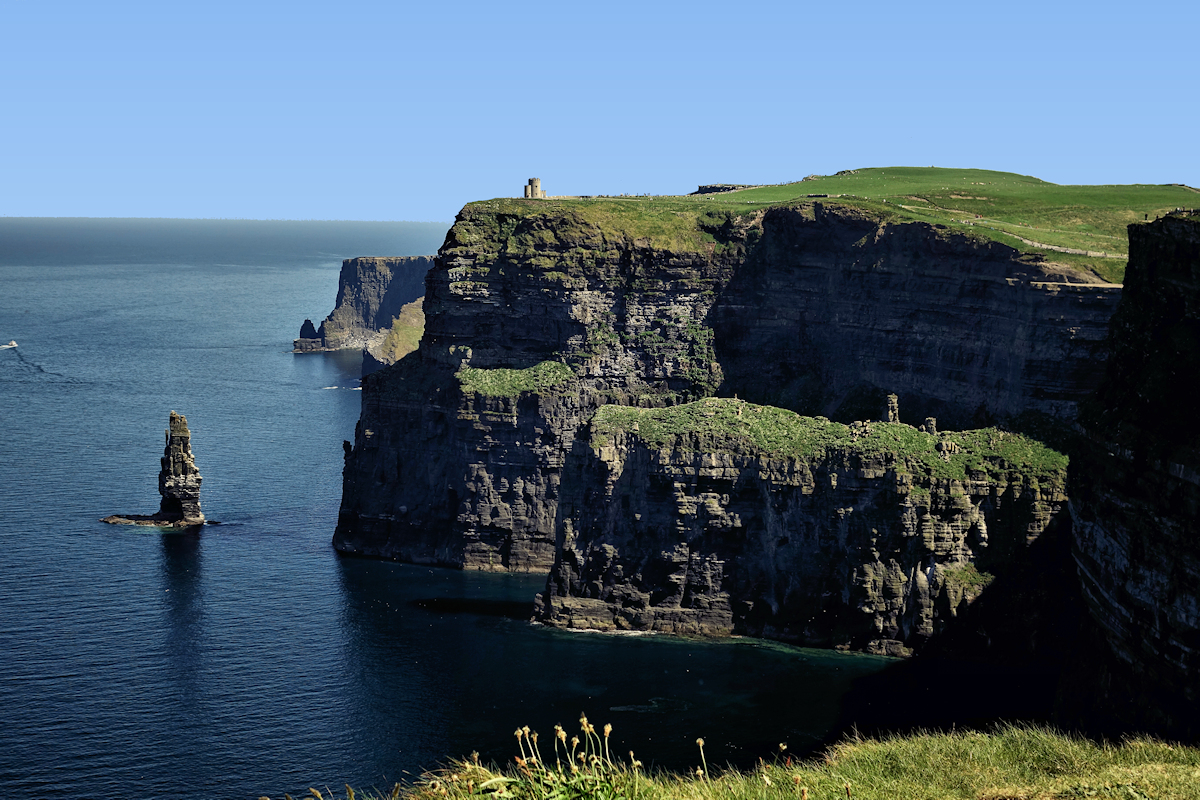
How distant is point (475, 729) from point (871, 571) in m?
31.9

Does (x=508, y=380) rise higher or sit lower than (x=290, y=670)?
higher

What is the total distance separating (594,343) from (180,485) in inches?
1723

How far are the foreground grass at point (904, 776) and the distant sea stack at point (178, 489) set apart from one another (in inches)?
4099

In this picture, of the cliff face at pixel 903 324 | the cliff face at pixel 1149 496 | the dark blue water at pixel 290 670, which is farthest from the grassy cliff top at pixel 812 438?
the cliff face at pixel 1149 496

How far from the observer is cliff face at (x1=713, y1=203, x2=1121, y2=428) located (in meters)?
Result: 104

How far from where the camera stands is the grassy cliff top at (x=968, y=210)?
378 feet

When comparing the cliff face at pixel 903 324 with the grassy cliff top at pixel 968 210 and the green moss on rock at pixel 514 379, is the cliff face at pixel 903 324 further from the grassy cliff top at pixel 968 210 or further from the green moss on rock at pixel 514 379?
the green moss on rock at pixel 514 379

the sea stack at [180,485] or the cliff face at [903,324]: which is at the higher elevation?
the cliff face at [903,324]

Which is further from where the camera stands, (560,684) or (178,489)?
(178,489)

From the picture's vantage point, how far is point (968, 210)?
132375 millimetres

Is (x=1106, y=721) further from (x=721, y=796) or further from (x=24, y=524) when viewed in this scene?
(x=24, y=524)

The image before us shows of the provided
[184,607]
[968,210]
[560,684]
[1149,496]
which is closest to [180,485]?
[184,607]

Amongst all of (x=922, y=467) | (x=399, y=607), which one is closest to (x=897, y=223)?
(x=922, y=467)

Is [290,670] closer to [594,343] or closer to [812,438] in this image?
[812,438]
